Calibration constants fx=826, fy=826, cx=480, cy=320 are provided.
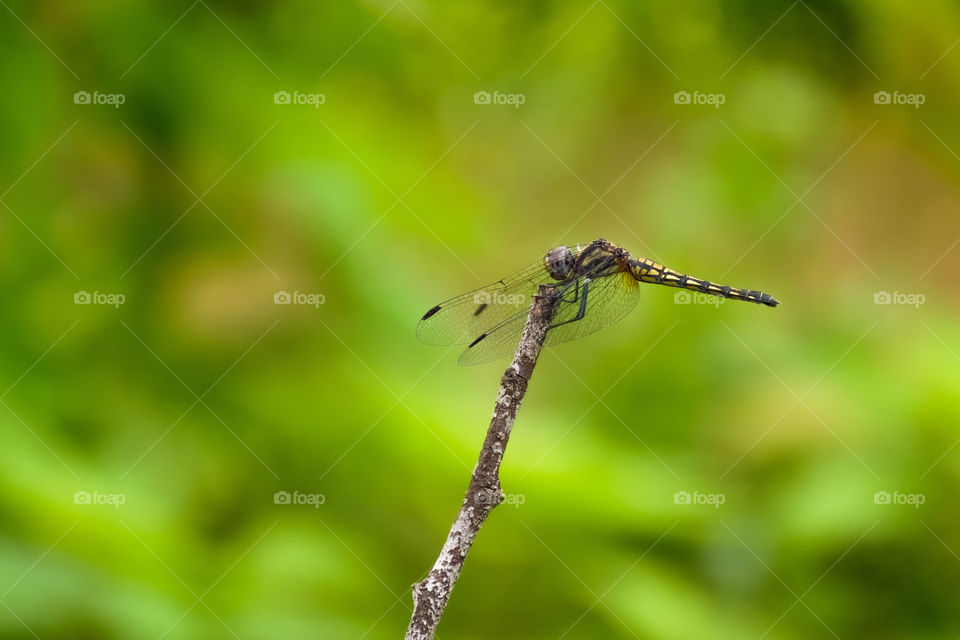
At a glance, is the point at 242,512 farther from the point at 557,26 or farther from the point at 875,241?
the point at 875,241

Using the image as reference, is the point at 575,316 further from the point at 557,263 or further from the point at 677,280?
the point at 677,280

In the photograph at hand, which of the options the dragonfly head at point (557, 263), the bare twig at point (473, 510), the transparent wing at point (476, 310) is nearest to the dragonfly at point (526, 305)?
the transparent wing at point (476, 310)

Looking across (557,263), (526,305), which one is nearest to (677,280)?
(526,305)

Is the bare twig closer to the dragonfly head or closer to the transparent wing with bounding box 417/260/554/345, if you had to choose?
the dragonfly head

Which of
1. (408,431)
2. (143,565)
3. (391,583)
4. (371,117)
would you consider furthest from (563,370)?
(143,565)

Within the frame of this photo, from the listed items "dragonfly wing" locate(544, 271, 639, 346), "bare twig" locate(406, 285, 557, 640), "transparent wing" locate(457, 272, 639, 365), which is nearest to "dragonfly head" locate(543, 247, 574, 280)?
"transparent wing" locate(457, 272, 639, 365)

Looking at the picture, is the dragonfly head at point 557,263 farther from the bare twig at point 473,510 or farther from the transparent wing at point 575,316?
the bare twig at point 473,510
